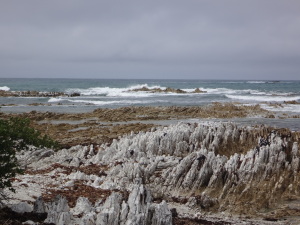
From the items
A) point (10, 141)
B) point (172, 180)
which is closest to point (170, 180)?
point (172, 180)

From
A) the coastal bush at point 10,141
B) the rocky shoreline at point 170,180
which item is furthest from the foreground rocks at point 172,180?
the coastal bush at point 10,141

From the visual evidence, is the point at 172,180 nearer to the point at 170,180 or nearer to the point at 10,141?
the point at 170,180

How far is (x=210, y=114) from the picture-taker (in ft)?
155

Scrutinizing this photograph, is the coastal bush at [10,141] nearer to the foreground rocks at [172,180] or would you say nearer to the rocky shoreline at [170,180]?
the rocky shoreline at [170,180]

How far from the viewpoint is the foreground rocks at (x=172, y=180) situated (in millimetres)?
11125

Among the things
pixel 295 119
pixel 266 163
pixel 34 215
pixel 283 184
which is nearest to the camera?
pixel 34 215

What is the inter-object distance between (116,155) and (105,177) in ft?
11.4

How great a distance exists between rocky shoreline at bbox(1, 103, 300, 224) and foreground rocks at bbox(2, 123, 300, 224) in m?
0.03

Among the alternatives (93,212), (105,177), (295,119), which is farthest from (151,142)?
(295,119)

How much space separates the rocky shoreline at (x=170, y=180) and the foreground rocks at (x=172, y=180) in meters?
0.03

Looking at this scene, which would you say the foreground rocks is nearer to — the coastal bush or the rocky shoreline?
the rocky shoreline

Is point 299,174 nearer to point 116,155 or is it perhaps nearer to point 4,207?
point 116,155

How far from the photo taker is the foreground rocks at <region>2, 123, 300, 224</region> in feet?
36.5

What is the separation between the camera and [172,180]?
691 inches
